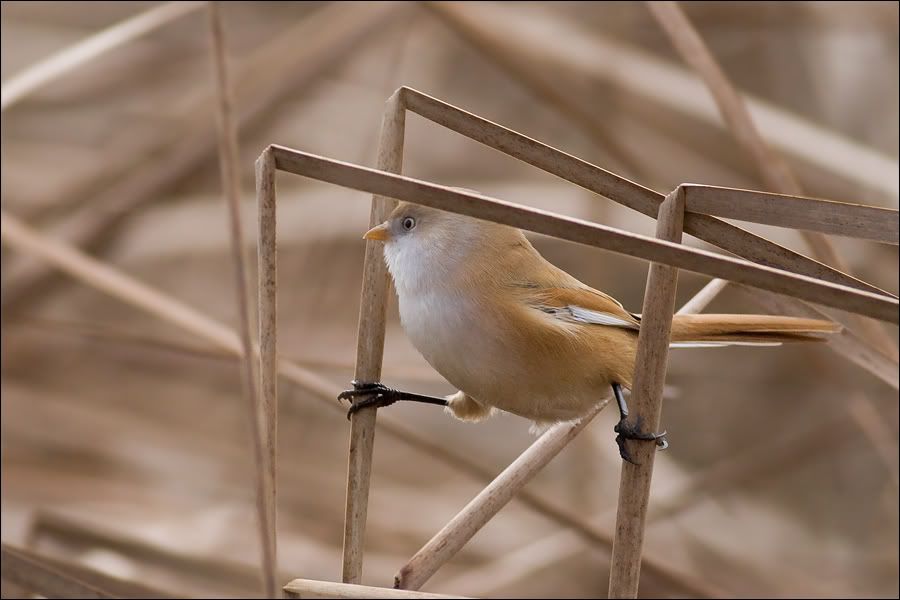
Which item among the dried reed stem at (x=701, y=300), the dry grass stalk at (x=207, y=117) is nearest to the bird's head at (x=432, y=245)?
the dried reed stem at (x=701, y=300)

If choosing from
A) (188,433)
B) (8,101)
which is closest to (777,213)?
(8,101)

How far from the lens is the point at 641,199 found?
1.23 metres

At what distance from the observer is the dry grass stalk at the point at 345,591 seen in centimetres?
110

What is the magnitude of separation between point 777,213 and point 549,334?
26.6 inches

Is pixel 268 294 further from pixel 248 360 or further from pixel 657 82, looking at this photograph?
pixel 657 82

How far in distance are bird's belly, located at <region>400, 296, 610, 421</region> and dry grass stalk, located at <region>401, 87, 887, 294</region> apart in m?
0.47

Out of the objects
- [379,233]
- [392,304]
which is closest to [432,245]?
[379,233]

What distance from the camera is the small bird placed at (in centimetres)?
165

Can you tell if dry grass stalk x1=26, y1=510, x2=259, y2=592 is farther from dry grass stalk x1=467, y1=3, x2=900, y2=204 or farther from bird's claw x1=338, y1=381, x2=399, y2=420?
dry grass stalk x1=467, y1=3, x2=900, y2=204

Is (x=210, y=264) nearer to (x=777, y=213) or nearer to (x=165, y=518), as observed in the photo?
(x=165, y=518)

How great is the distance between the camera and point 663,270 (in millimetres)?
1186

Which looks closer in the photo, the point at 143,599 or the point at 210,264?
the point at 143,599

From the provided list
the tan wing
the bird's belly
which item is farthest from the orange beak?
the tan wing

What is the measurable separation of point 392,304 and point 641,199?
7.83 feet
